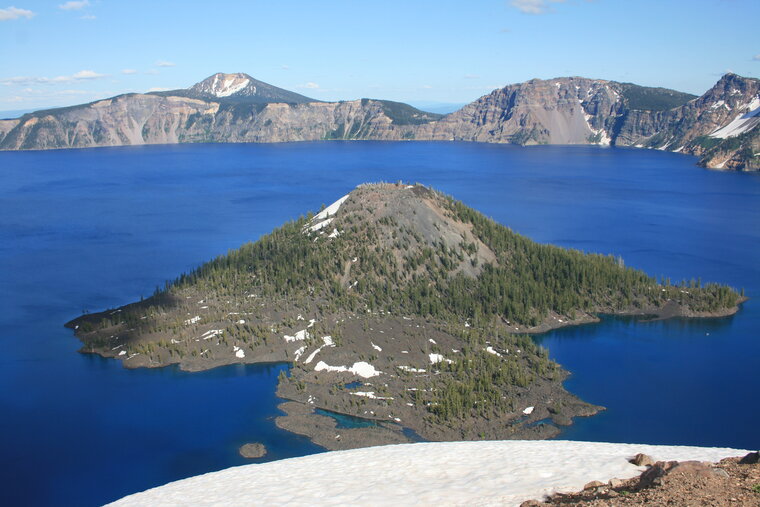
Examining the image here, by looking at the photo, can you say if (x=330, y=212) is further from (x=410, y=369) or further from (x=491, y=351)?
(x=410, y=369)

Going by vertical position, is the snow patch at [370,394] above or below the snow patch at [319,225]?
below

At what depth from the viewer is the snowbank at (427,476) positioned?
24266mm

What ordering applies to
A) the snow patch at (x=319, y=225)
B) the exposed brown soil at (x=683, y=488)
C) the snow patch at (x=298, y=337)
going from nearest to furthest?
the exposed brown soil at (x=683, y=488), the snow patch at (x=298, y=337), the snow patch at (x=319, y=225)

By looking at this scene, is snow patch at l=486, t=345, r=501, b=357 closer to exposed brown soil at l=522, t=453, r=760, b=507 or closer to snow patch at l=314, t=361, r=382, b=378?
snow patch at l=314, t=361, r=382, b=378

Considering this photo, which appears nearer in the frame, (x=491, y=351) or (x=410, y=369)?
(x=410, y=369)

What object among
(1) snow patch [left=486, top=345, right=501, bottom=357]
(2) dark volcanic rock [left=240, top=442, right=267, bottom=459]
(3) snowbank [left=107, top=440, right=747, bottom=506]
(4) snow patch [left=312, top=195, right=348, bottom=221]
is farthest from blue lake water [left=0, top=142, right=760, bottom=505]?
(4) snow patch [left=312, top=195, right=348, bottom=221]

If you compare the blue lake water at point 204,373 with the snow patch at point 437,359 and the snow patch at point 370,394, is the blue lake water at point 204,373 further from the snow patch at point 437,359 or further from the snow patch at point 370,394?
the snow patch at point 437,359

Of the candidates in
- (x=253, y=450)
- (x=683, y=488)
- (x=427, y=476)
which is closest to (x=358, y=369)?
(x=253, y=450)

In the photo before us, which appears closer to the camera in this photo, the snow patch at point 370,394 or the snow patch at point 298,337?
the snow patch at point 370,394

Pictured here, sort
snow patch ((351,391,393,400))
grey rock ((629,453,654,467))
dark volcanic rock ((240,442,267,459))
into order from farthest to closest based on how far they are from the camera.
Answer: snow patch ((351,391,393,400)) < dark volcanic rock ((240,442,267,459)) < grey rock ((629,453,654,467))

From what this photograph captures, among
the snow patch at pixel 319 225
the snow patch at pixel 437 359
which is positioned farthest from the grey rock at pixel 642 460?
the snow patch at pixel 319 225

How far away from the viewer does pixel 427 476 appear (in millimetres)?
27219

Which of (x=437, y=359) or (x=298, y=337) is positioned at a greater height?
(x=437, y=359)

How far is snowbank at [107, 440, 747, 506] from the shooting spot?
79.6ft
